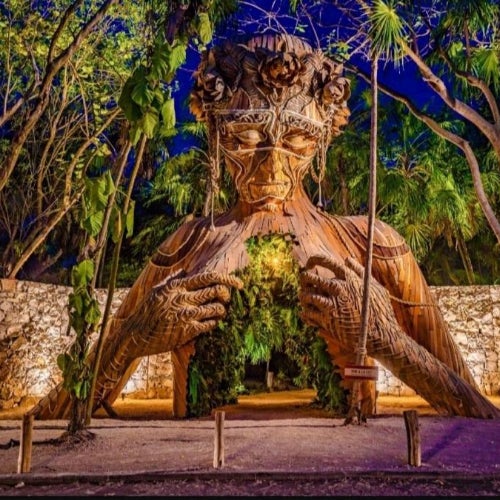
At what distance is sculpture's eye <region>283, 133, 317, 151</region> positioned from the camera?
8625 millimetres

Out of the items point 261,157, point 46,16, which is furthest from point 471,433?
point 46,16

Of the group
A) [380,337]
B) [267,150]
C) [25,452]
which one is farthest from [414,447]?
[267,150]

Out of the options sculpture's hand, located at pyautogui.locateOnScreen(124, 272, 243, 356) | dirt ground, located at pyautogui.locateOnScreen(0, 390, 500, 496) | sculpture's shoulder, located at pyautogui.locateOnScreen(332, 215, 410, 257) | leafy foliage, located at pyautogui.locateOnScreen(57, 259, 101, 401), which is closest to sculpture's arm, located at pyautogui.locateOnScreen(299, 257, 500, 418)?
dirt ground, located at pyautogui.locateOnScreen(0, 390, 500, 496)

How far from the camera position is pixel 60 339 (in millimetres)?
12516

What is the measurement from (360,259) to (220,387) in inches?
104

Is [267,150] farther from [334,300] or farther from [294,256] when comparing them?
[334,300]

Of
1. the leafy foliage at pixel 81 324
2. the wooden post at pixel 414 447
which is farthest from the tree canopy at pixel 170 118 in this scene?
the wooden post at pixel 414 447

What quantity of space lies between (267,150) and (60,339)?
6.41 metres

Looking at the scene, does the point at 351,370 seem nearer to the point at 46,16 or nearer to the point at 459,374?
the point at 459,374

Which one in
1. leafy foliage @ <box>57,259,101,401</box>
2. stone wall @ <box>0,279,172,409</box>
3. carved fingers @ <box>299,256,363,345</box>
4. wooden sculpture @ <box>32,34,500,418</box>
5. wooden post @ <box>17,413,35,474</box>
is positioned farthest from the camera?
stone wall @ <box>0,279,172,409</box>

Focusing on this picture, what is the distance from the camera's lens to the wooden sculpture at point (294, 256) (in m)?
7.73

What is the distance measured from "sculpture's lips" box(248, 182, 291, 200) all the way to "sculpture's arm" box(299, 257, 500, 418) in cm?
135

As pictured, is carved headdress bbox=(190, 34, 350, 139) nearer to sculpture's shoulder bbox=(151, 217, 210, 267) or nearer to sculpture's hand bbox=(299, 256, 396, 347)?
sculpture's shoulder bbox=(151, 217, 210, 267)

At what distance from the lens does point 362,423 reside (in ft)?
23.6
